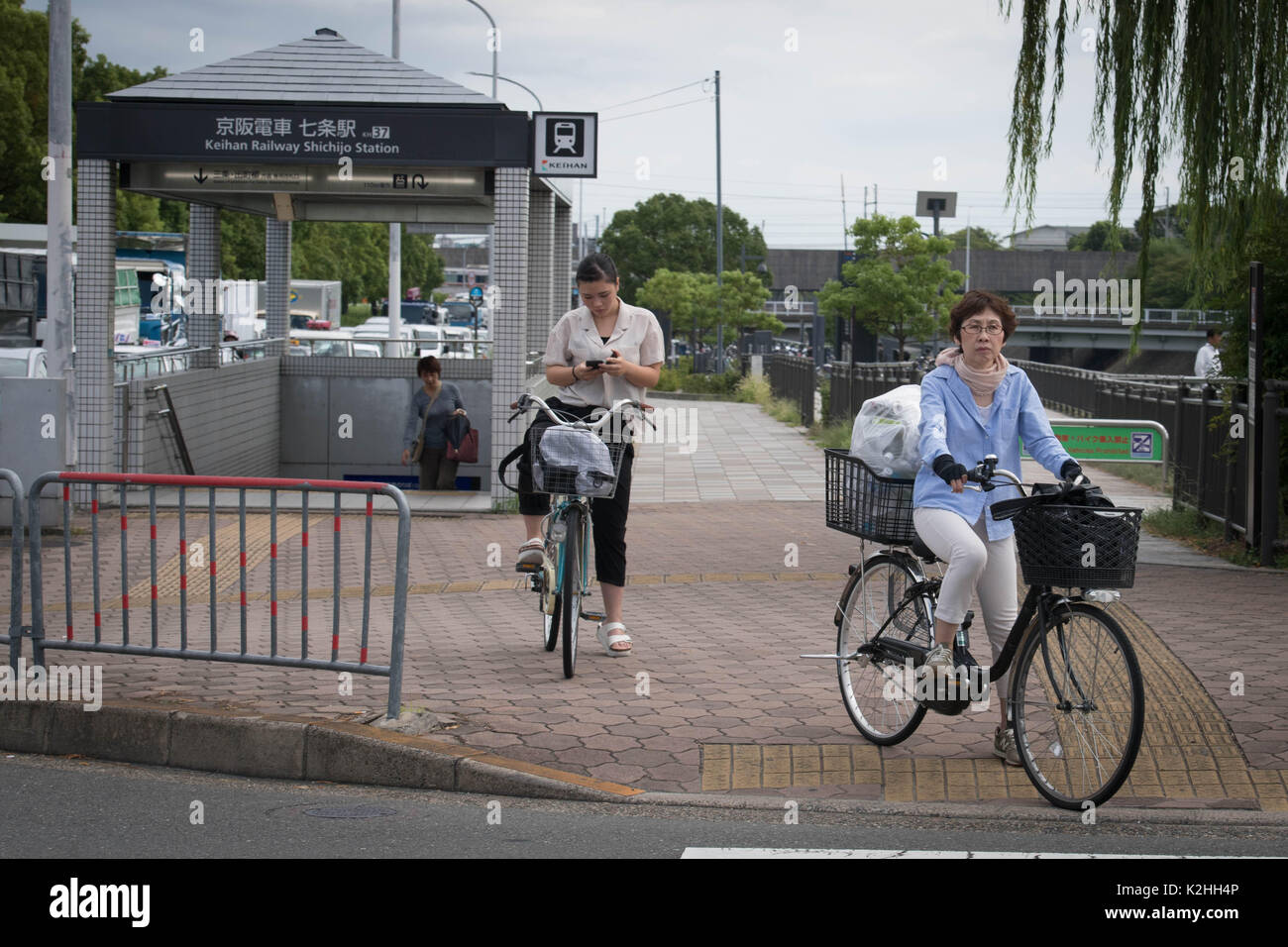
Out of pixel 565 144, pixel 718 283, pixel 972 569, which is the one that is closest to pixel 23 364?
pixel 565 144

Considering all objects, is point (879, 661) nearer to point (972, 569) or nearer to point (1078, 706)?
point (972, 569)

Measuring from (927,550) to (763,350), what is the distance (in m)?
42.8

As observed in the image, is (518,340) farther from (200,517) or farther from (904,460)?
(904,460)

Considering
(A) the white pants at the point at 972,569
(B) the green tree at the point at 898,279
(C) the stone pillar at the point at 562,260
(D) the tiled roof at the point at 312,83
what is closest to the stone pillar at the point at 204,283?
(D) the tiled roof at the point at 312,83

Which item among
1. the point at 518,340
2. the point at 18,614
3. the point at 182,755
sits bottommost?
the point at 182,755

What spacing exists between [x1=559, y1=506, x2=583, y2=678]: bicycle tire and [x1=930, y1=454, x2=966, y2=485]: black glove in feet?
7.48

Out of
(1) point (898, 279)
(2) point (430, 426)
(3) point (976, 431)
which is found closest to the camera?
(3) point (976, 431)

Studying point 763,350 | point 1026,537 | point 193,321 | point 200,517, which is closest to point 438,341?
point 193,321

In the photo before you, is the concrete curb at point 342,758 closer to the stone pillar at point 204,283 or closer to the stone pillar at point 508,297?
the stone pillar at point 508,297

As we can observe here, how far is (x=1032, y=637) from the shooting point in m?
5.20

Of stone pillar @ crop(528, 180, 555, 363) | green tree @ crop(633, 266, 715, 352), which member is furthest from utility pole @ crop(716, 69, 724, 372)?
stone pillar @ crop(528, 180, 555, 363)

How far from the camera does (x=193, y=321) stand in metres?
18.1

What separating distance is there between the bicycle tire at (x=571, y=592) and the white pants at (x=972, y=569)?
193 cm

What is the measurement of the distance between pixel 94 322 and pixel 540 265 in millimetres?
7291
